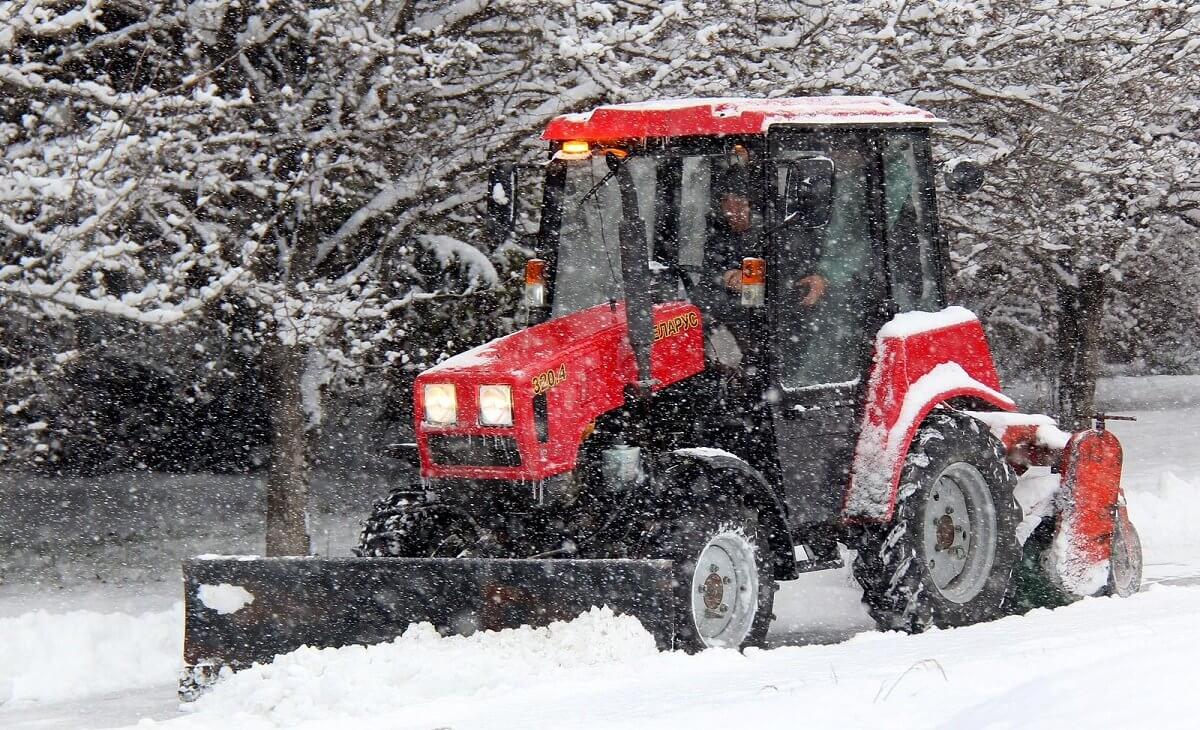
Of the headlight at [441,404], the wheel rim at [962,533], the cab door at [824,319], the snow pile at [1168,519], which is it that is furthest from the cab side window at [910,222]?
the snow pile at [1168,519]

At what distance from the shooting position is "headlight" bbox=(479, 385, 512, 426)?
5.44m

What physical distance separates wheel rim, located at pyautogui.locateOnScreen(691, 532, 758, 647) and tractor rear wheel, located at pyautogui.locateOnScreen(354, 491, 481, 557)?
3.08ft

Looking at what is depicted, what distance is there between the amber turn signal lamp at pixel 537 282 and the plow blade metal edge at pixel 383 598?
4.82 feet

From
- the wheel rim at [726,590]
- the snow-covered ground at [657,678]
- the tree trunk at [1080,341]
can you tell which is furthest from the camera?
the tree trunk at [1080,341]

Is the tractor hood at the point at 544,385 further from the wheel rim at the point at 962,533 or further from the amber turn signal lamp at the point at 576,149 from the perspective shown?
the wheel rim at the point at 962,533

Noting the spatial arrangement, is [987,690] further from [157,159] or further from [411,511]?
[157,159]

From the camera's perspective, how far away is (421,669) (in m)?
4.95

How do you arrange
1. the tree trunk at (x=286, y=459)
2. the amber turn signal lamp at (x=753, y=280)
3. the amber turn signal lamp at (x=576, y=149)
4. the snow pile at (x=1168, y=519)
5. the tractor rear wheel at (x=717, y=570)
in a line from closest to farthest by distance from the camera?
1. the tractor rear wheel at (x=717, y=570)
2. the amber turn signal lamp at (x=753, y=280)
3. the amber turn signal lamp at (x=576, y=149)
4. the snow pile at (x=1168, y=519)
5. the tree trunk at (x=286, y=459)

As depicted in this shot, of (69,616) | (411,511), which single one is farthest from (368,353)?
(411,511)

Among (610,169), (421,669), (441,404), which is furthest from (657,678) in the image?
(610,169)

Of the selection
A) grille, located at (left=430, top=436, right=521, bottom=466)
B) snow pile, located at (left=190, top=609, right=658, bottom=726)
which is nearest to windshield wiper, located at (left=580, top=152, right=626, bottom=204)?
grille, located at (left=430, top=436, right=521, bottom=466)

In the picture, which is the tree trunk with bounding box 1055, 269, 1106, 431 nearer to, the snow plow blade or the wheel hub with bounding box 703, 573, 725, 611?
the wheel hub with bounding box 703, 573, 725, 611

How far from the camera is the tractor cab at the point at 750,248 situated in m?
5.91

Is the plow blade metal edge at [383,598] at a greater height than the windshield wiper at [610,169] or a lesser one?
lesser
